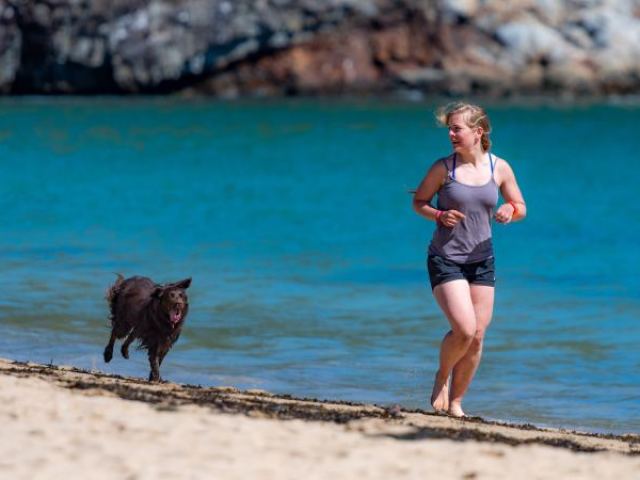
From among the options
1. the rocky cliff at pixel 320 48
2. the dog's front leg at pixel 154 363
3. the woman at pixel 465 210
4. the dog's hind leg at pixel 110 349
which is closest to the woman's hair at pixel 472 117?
the woman at pixel 465 210

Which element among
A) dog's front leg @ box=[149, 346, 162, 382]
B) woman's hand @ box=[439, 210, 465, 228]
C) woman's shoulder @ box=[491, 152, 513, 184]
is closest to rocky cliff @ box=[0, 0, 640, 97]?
dog's front leg @ box=[149, 346, 162, 382]

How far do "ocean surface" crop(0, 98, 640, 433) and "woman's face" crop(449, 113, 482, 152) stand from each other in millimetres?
2521

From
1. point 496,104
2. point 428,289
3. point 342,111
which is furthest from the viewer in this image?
point 496,104

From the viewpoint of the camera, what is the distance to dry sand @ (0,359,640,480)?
676cm

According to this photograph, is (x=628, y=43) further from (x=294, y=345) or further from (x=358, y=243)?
(x=294, y=345)

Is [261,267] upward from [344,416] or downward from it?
upward

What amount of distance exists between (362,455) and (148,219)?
65.0 feet

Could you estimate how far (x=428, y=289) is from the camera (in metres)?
17.7

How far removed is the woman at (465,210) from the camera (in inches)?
344

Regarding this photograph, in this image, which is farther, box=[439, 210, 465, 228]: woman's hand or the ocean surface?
the ocean surface

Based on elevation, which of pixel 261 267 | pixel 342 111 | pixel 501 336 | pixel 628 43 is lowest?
pixel 501 336

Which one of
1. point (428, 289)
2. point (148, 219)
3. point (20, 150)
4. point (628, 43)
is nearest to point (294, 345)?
point (428, 289)

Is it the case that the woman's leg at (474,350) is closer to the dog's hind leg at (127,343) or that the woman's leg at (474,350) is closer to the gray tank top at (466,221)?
the gray tank top at (466,221)

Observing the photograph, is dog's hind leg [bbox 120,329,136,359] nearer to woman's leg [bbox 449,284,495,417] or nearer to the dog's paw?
the dog's paw
